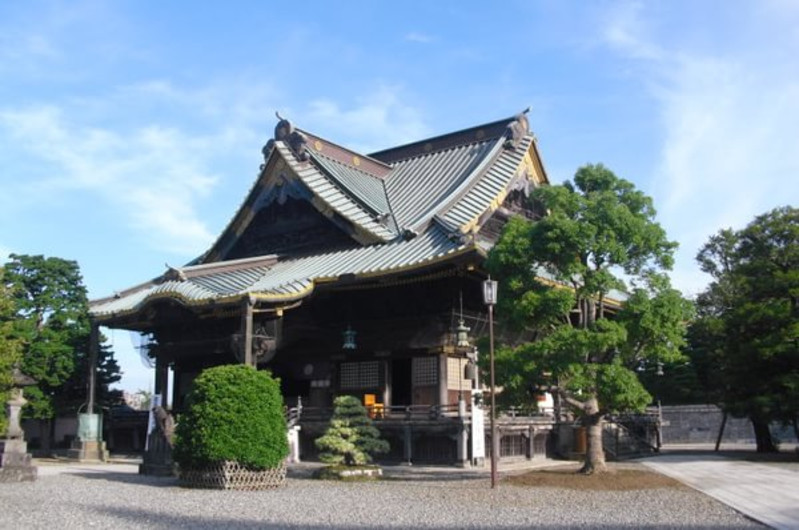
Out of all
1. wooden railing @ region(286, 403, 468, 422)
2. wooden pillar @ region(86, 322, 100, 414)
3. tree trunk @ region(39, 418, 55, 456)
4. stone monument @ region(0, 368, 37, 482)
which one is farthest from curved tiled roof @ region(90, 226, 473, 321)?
tree trunk @ region(39, 418, 55, 456)

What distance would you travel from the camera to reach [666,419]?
40812mm

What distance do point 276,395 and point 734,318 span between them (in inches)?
547

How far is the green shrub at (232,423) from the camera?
1587 cm

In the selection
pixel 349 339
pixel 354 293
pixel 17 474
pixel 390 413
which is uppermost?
pixel 354 293

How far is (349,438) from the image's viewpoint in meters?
19.1

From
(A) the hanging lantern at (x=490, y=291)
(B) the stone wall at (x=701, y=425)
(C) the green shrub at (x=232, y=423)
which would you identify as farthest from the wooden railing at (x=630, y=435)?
(C) the green shrub at (x=232, y=423)

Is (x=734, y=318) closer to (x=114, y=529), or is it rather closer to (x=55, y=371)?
(x=114, y=529)

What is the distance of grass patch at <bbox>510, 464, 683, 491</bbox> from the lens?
15.5 m

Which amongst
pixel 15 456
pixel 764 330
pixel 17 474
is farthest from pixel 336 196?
pixel 764 330

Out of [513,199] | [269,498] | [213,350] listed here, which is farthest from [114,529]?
[513,199]

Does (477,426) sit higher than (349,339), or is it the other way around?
(349,339)

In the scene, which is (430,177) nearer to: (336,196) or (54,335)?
(336,196)

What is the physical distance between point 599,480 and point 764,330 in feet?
29.7

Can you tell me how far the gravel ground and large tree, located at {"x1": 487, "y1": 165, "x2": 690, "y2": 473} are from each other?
2.60m
